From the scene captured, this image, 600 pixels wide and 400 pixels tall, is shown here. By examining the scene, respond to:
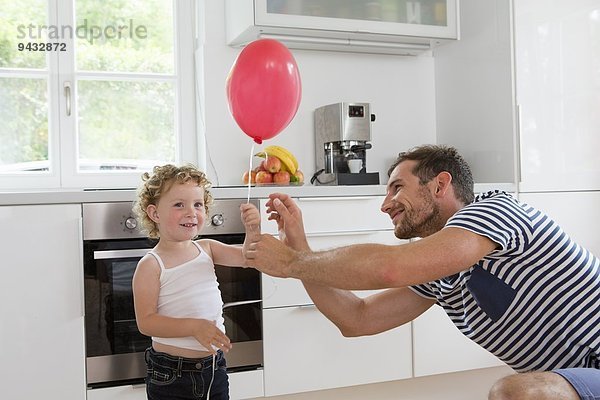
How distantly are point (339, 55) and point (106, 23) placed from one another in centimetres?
112

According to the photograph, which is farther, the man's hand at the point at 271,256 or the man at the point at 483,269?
the man's hand at the point at 271,256

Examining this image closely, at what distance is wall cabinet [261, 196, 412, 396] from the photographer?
267cm

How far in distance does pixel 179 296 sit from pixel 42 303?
29.9 inches

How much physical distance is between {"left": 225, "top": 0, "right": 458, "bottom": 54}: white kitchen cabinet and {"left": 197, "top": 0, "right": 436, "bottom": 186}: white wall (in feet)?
0.25

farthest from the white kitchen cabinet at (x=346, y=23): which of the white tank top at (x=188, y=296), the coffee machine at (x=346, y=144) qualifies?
the white tank top at (x=188, y=296)

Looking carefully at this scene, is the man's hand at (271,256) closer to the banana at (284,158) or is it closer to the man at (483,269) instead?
the man at (483,269)

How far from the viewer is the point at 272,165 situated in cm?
300

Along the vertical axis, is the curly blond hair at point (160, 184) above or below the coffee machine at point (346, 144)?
below

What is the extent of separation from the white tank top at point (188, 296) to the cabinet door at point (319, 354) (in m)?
0.74

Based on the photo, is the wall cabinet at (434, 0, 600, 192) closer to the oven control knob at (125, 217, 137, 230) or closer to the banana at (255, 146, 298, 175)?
the banana at (255, 146, 298, 175)

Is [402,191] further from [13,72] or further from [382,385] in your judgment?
[13,72]

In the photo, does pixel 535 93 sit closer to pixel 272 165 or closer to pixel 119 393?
pixel 272 165

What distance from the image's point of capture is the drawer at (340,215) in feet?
8.96

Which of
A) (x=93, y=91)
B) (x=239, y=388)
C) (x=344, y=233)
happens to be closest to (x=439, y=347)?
(x=344, y=233)
